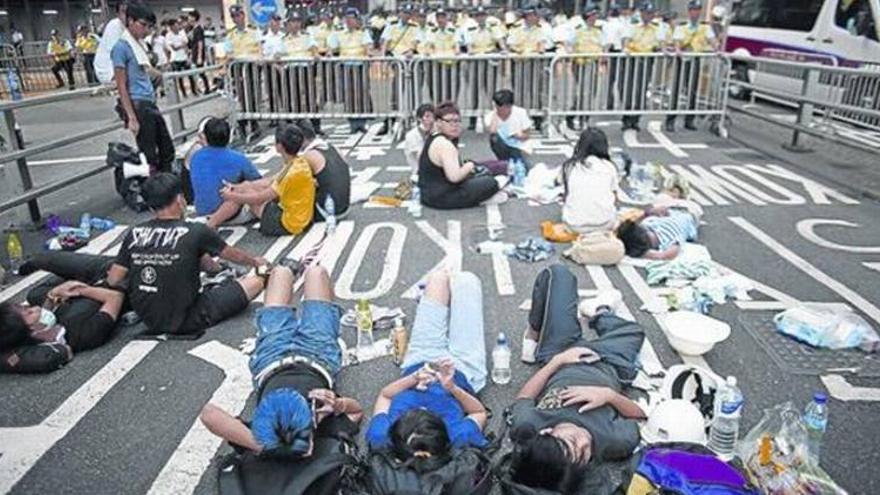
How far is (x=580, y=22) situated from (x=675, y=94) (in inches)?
88.3

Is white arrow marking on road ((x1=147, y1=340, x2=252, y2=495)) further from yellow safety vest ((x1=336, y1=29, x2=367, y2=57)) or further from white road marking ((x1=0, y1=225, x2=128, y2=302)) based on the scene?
yellow safety vest ((x1=336, y1=29, x2=367, y2=57))

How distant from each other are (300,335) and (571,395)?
157 centimetres

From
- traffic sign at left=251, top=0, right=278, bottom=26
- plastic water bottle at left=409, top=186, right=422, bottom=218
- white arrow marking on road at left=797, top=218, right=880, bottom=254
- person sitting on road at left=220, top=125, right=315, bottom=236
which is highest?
traffic sign at left=251, top=0, right=278, bottom=26

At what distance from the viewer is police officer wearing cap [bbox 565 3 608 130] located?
10.7 metres

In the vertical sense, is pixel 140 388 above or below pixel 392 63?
below

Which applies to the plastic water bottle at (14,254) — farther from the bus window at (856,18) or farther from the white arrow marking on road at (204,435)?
the bus window at (856,18)

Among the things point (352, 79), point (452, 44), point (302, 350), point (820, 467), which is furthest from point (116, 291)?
point (452, 44)

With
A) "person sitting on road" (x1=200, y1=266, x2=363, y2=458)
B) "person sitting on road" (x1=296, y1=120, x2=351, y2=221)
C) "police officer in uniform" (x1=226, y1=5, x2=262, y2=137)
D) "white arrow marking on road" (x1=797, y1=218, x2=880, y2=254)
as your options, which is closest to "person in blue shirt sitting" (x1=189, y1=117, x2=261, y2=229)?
"person sitting on road" (x1=296, y1=120, x2=351, y2=221)

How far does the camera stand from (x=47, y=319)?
4.15m

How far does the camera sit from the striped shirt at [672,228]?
5.69 m

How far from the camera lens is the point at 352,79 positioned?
10.7m

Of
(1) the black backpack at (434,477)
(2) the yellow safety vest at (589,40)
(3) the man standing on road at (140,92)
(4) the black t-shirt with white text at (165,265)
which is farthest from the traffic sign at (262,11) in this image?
(1) the black backpack at (434,477)

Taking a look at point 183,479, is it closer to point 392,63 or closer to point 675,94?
point 392,63

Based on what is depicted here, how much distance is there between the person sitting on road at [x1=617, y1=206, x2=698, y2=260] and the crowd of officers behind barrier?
5.55m
